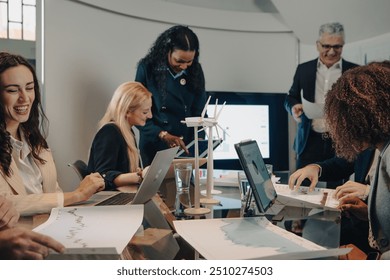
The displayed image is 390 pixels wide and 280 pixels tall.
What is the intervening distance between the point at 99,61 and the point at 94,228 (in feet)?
1.83

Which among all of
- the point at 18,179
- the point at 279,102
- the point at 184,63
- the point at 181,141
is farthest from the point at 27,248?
the point at 279,102

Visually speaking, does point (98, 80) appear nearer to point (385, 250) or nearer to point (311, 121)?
point (311, 121)

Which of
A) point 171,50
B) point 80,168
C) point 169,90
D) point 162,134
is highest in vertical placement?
point 171,50

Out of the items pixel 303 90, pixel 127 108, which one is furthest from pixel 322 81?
pixel 127 108

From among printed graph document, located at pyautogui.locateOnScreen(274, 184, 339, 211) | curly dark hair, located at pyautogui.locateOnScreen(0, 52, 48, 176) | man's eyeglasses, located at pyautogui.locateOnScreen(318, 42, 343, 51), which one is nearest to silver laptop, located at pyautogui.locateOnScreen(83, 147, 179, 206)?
curly dark hair, located at pyautogui.locateOnScreen(0, 52, 48, 176)

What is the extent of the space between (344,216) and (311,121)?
457mm

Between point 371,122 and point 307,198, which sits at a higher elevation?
point 371,122

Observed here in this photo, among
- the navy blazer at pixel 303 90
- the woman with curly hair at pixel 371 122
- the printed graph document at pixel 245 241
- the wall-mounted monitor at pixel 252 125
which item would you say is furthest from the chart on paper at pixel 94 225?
the navy blazer at pixel 303 90

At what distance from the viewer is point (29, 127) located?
3.70 feet

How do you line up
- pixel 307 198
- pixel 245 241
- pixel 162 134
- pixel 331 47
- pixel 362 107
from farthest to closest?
pixel 331 47
pixel 162 134
pixel 307 198
pixel 362 107
pixel 245 241

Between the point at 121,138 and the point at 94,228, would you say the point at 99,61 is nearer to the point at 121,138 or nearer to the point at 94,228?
the point at 121,138

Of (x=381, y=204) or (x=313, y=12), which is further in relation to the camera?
(x=313, y=12)

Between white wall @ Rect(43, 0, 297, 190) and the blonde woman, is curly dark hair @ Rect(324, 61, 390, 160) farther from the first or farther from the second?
the blonde woman

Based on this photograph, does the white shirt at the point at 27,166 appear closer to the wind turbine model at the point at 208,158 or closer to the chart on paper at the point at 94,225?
the chart on paper at the point at 94,225
